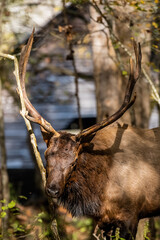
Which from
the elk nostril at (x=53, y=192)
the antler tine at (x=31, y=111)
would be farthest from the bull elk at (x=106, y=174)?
the elk nostril at (x=53, y=192)

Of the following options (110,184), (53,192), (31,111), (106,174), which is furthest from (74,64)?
(53,192)

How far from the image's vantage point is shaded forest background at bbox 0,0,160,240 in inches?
215

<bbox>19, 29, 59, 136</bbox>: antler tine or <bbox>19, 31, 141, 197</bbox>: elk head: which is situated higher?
<bbox>19, 29, 59, 136</bbox>: antler tine

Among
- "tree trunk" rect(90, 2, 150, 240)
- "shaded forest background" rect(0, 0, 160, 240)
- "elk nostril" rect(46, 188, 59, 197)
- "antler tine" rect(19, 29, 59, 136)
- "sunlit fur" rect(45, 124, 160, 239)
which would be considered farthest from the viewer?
"tree trunk" rect(90, 2, 150, 240)

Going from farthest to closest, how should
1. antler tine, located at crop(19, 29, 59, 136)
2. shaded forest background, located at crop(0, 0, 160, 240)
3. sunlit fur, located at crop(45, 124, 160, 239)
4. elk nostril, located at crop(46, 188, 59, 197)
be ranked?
1. shaded forest background, located at crop(0, 0, 160, 240)
2. sunlit fur, located at crop(45, 124, 160, 239)
3. antler tine, located at crop(19, 29, 59, 136)
4. elk nostril, located at crop(46, 188, 59, 197)

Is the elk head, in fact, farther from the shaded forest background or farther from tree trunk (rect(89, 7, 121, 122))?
tree trunk (rect(89, 7, 121, 122))

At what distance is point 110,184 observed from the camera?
14.6ft

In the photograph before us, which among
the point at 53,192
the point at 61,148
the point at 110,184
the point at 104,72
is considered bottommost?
the point at 110,184

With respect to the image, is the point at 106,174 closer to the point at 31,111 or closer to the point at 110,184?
the point at 110,184

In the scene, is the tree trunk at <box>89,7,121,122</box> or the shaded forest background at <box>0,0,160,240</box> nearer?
the shaded forest background at <box>0,0,160,240</box>

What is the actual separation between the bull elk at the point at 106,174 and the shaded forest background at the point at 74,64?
13.2 inches

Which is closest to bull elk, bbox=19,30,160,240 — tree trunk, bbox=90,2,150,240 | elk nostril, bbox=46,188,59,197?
elk nostril, bbox=46,188,59,197

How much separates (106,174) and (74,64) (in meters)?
2.39

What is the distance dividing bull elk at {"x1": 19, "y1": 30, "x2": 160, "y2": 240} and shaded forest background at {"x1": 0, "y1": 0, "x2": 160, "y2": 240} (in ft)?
1.10
